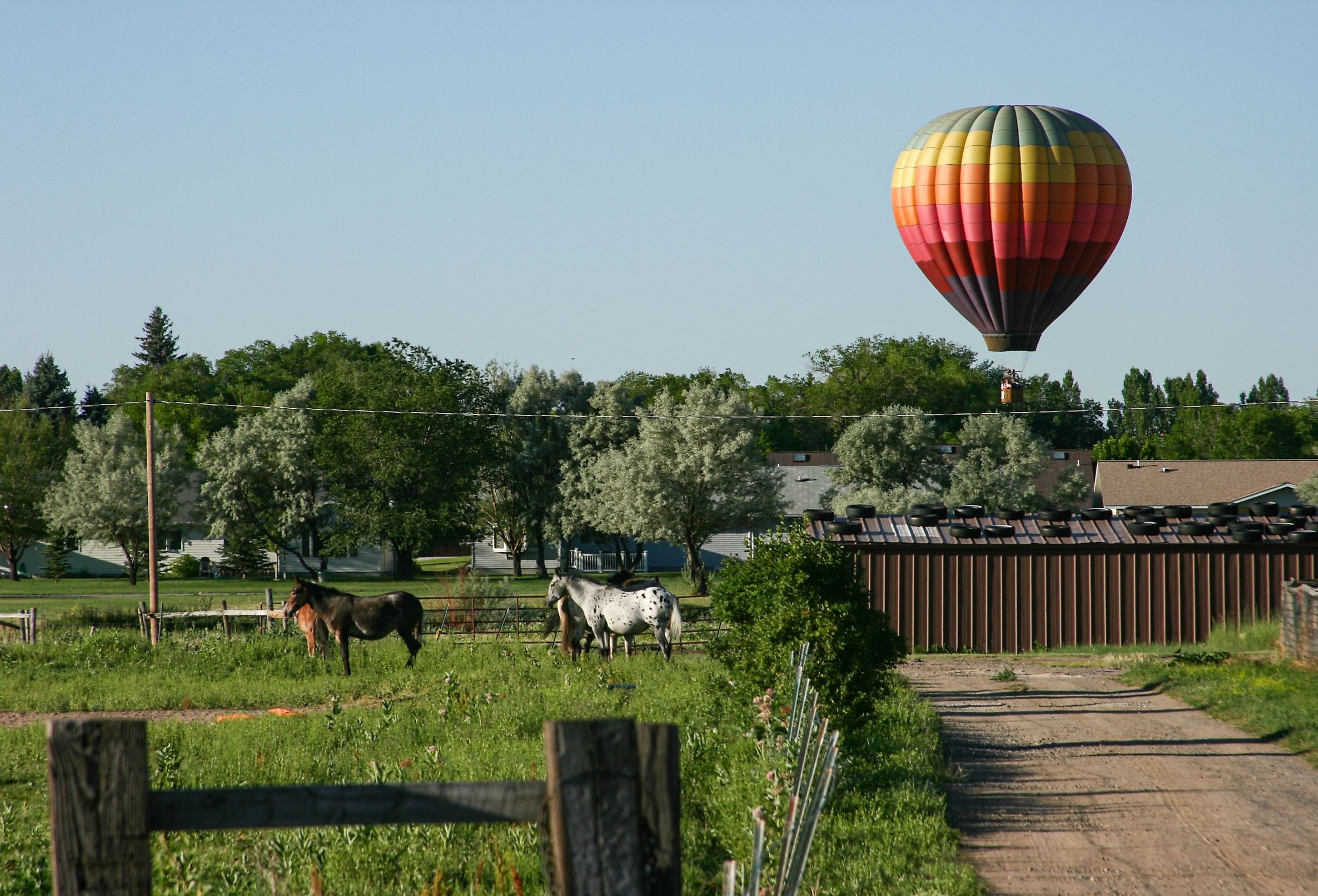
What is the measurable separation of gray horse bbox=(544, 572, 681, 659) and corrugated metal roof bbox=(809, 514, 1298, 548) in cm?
829

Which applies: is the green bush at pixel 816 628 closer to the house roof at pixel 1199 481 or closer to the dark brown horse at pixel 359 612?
the dark brown horse at pixel 359 612

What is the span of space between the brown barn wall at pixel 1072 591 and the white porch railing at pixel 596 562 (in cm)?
4114

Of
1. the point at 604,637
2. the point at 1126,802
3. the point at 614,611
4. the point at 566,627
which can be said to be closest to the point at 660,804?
the point at 1126,802

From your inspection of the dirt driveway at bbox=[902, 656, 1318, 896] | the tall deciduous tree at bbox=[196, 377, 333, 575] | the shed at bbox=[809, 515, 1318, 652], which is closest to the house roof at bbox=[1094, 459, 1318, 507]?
the shed at bbox=[809, 515, 1318, 652]

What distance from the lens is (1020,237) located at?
3109cm

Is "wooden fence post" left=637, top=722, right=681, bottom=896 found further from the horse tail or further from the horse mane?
the horse mane

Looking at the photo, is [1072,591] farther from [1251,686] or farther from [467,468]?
[467,468]

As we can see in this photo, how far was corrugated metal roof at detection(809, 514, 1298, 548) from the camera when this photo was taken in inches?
1155

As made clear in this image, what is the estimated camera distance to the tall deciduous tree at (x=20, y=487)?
232 feet

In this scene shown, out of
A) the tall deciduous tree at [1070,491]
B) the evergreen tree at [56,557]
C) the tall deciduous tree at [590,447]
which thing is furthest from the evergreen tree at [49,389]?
the tall deciduous tree at [1070,491]

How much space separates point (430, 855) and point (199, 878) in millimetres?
1424

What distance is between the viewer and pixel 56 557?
69.2m

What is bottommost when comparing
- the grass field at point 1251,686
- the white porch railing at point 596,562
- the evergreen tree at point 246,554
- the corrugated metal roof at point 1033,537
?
the white porch railing at point 596,562

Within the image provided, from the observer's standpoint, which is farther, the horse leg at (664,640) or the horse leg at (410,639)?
the horse leg at (410,639)
